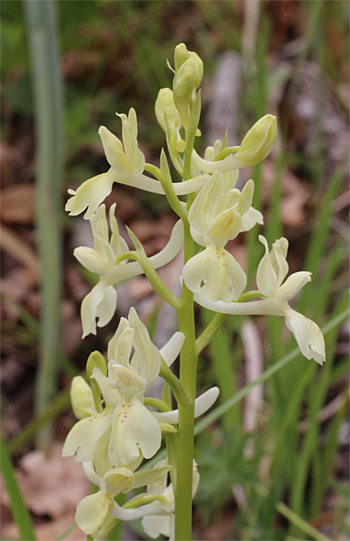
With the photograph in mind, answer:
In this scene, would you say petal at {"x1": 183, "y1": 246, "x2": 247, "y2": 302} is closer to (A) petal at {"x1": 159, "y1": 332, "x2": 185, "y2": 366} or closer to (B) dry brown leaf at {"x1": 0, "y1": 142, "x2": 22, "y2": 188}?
(A) petal at {"x1": 159, "y1": 332, "x2": 185, "y2": 366}

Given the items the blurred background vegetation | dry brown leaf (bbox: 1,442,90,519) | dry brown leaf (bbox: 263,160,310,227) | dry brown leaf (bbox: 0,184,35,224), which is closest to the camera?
the blurred background vegetation

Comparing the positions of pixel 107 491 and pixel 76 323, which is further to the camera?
pixel 76 323

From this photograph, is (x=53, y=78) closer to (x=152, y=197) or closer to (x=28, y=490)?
(x=152, y=197)

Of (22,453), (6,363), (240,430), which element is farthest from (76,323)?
(240,430)

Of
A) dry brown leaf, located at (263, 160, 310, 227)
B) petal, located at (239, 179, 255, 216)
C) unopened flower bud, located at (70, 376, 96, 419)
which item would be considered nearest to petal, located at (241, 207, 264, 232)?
petal, located at (239, 179, 255, 216)

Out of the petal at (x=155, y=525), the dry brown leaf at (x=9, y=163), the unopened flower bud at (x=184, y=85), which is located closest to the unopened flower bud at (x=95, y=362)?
the petal at (x=155, y=525)

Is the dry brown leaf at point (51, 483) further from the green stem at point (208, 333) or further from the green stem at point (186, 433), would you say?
the green stem at point (208, 333)

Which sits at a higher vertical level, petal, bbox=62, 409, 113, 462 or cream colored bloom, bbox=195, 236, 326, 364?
cream colored bloom, bbox=195, 236, 326, 364
